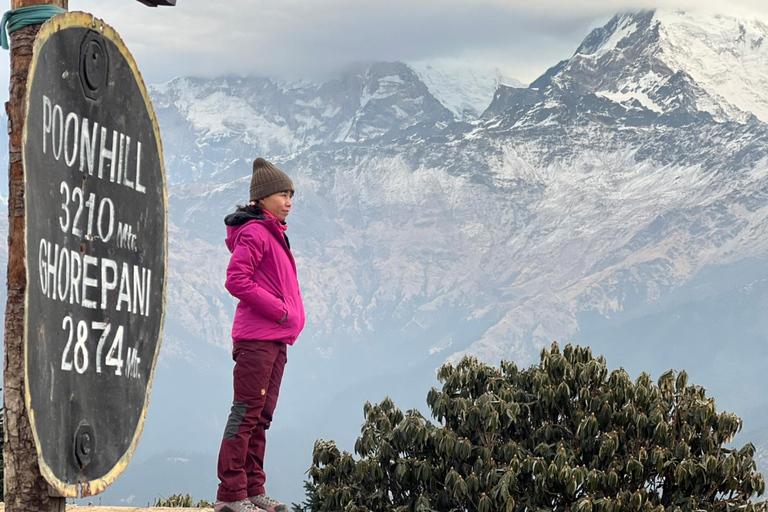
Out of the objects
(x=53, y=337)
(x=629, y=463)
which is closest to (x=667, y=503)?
(x=629, y=463)

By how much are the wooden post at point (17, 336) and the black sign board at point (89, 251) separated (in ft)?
0.17

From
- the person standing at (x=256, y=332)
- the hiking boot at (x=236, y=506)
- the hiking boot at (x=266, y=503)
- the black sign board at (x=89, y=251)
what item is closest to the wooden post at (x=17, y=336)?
the black sign board at (x=89, y=251)

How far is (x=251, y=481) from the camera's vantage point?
6684mm

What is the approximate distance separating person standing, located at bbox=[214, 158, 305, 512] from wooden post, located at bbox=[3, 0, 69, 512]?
3.70m

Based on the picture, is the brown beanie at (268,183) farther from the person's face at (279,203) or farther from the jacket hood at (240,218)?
the jacket hood at (240,218)

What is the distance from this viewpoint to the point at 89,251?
2.31 metres

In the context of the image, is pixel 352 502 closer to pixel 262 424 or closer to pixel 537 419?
pixel 262 424

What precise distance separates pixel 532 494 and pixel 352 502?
125 centimetres

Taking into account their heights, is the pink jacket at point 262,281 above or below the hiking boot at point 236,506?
above

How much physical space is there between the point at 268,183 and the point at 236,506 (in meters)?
2.14

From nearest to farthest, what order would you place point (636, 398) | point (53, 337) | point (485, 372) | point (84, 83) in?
point (53, 337) → point (84, 83) → point (636, 398) → point (485, 372)

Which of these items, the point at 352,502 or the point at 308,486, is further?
the point at 308,486

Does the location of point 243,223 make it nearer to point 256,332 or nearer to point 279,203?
point 279,203

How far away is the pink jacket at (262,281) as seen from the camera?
6.40 metres
